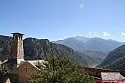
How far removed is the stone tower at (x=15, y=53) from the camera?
39.0 meters

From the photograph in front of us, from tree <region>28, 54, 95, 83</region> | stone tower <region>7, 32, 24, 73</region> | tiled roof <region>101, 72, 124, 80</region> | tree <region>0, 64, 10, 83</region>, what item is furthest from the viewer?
stone tower <region>7, 32, 24, 73</region>

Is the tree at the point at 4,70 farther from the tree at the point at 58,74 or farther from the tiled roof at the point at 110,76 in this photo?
the tree at the point at 58,74

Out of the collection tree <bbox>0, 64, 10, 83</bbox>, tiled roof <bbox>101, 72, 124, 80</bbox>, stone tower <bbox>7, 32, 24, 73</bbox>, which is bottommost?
tiled roof <bbox>101, 72, 124, 80</bbox>

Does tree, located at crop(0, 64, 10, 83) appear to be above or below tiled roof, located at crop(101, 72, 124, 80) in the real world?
above

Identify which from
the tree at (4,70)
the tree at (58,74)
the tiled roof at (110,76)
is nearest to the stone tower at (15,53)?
the tree at (4,70)

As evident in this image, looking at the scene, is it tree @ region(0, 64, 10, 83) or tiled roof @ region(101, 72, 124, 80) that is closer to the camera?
tiled roof @ region(101, 72, 124, 80)

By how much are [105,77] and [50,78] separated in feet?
52.2

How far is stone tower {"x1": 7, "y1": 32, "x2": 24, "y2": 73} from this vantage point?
128 ft

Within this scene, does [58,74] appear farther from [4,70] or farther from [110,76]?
[4,70]

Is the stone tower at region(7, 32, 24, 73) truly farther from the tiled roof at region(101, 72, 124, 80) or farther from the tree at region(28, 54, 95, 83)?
the tree at region(28, 54, 95, 83)

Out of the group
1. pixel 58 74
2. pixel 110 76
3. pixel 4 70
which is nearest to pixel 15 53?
pixel 4 70

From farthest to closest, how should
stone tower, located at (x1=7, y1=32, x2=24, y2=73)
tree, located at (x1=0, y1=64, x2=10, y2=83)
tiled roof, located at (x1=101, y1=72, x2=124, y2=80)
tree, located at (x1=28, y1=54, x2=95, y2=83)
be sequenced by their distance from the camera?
stone tower, located at (x1=7, y1=32, x2=24, y2=73) < tree, located at (x1=0, y1=64, x2=10, y2=83) < tiled roof, located at (x1=101, y1=72, x2=124, y2=80) < tree, located at (x1=28, y1=54, x2=95, y2=83)

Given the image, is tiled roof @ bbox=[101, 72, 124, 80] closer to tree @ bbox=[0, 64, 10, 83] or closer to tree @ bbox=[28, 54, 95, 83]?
tree @ bbox=[28, 54, 95, 83]

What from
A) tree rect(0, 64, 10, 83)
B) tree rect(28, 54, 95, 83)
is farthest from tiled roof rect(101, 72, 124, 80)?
tree rect(0, 64, 10, 83)
